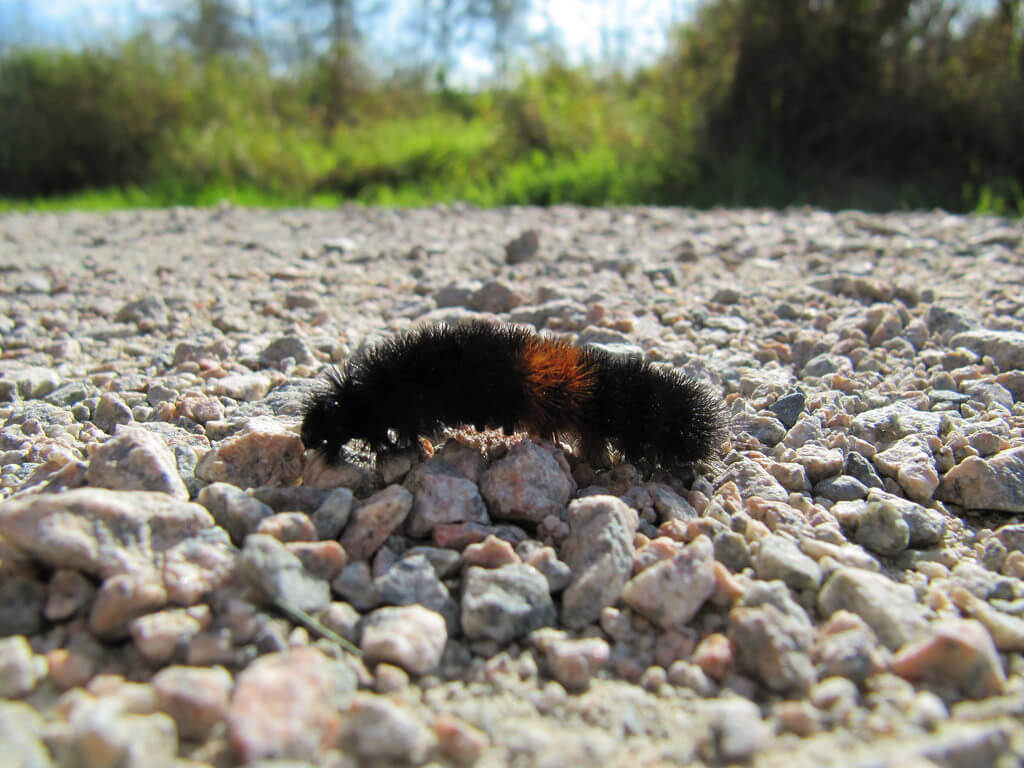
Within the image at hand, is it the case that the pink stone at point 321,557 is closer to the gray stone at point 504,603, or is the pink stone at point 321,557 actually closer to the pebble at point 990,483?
the gray stone at point 504,603

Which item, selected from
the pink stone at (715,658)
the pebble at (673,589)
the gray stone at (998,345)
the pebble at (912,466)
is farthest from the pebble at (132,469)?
the gray stone at (998,345)

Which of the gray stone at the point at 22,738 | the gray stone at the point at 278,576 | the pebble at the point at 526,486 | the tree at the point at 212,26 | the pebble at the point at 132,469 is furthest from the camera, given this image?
the tree at the point at 212,26

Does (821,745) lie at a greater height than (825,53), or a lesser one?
lesser

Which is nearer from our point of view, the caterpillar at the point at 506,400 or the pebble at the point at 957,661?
the pebble at the point at 957,661

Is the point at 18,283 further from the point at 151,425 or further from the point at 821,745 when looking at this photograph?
the point at 821,745

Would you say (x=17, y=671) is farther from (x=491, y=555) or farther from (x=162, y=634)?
(x=491, y=555)

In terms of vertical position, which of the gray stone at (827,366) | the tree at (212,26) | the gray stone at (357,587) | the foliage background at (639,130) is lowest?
the gray stone at (357,587)

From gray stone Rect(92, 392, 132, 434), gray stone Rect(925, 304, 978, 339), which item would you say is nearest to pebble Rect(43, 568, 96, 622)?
gray stone Rect(92, 392, 132, 434)

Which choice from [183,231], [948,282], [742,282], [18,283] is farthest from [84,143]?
[948,282]
